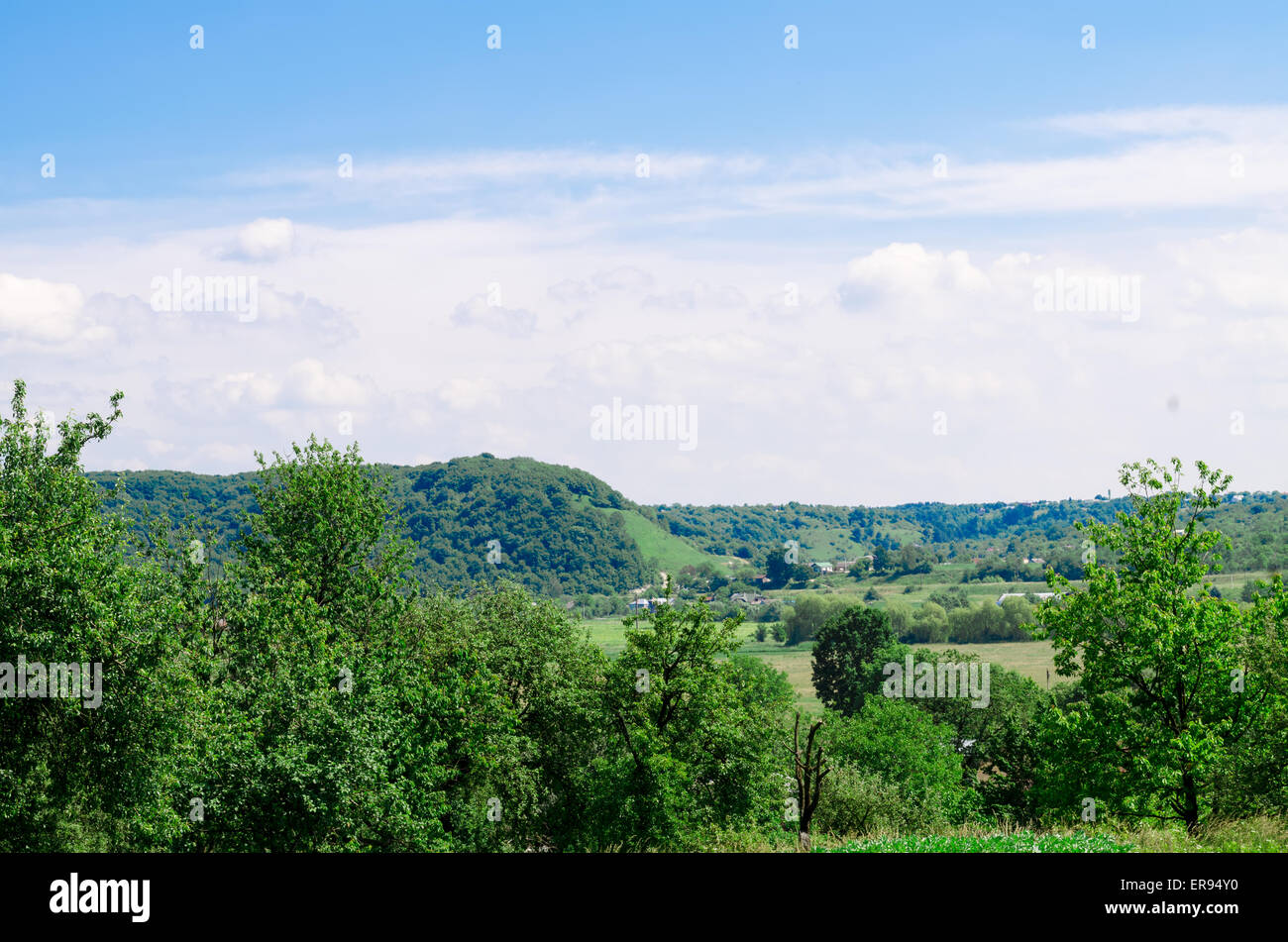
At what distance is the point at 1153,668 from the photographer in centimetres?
3027

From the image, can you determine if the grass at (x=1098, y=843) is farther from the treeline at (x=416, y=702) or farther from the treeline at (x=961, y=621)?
the treeline at (x=961, y=621)

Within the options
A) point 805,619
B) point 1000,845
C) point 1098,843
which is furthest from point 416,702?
point 805,619

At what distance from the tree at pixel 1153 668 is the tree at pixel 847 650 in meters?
85.3

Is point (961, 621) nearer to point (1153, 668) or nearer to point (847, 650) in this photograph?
point (847, 650)

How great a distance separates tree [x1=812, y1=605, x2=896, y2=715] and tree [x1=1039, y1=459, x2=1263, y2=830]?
8530 centimetres

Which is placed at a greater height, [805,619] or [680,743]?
[680,743]

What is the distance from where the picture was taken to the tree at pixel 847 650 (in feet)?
378

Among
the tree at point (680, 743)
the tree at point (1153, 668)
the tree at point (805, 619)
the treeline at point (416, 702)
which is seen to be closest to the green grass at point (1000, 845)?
the treeline at point (416, 702)

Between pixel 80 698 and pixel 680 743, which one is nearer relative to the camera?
pixel 80 698

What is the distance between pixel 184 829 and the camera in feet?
90.7

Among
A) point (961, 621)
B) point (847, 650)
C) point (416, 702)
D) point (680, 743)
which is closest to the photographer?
point (416, 702)

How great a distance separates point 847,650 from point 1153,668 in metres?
88.9

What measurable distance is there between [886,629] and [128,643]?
101 meters
